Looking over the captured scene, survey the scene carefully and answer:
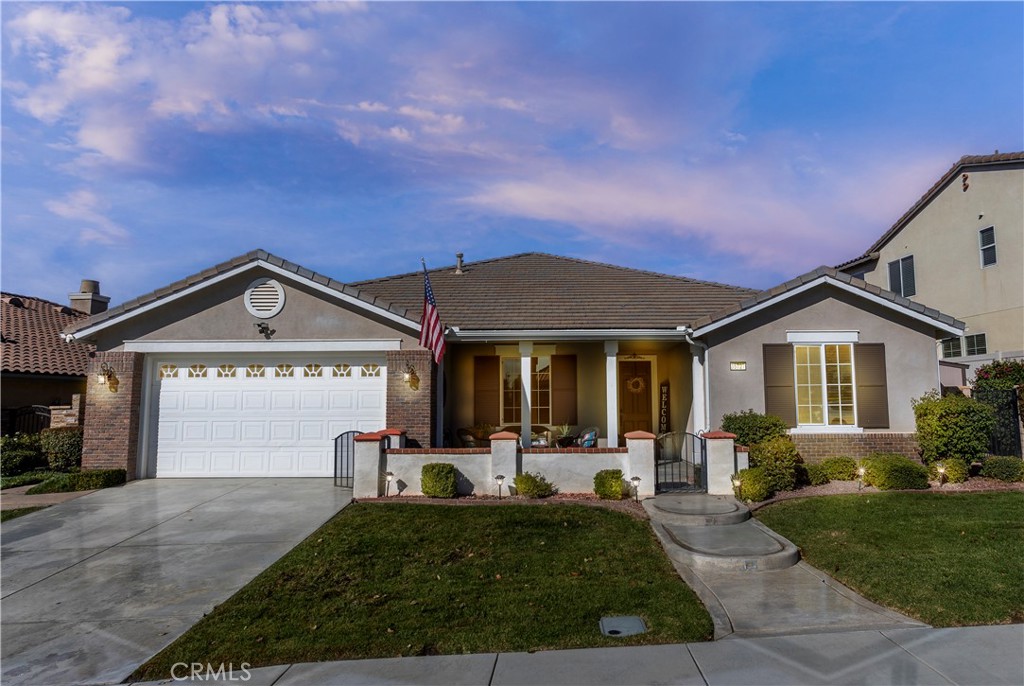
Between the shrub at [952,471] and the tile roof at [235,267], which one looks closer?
the shrub at [952,471]

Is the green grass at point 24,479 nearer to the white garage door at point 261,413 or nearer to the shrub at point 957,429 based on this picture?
the white garage door at point 261,413

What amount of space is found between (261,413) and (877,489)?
1194 cm

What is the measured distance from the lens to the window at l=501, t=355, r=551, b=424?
14547 millimetres

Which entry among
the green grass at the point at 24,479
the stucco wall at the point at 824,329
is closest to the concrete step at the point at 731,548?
the stucco wall at the point at 824,329

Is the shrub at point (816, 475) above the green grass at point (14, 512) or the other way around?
above

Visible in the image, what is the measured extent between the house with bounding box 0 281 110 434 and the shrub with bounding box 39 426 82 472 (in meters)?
0.85

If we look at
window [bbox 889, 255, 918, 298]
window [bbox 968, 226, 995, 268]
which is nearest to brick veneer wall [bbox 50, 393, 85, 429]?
window [bbox 968, 226, 995, 268]

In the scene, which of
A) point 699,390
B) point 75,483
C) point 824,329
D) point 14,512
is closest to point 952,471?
point 824,329

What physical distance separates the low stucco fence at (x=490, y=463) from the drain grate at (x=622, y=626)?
463cm

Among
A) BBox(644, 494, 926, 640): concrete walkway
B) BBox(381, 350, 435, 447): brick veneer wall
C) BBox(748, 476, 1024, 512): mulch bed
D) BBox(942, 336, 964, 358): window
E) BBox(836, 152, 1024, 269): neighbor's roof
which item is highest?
BBox(836, 152, 1024, 269): neighbor's roof

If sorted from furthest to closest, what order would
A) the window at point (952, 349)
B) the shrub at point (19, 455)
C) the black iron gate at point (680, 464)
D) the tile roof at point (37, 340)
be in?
the window at point (952, 349)
the tile roof at point (37, 340)
the shrub at point (19, 455)
the black iron gate at point (680, 464)

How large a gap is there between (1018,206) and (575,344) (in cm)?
1381

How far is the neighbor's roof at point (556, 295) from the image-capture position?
13.1m

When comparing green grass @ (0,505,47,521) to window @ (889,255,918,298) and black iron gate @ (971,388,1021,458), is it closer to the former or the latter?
black iron gate @ (971,388,1021,458)
